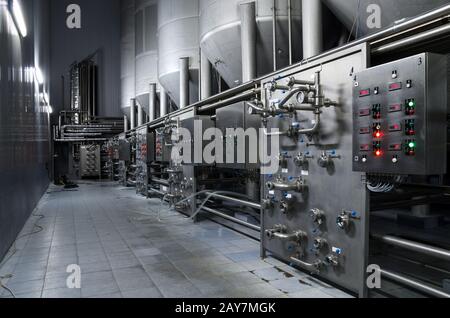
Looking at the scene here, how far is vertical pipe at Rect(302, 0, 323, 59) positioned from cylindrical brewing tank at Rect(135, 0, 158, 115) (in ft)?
24.1

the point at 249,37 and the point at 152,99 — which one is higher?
the point at 152,99

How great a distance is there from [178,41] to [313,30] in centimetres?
456

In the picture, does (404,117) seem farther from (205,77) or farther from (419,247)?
(205,77)

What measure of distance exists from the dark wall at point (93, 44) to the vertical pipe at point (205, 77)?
10.1 meters

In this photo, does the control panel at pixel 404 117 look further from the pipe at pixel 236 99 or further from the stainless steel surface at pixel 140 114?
the stainless steel surface at pixel 140 114

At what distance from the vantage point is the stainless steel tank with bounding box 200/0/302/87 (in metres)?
4.46

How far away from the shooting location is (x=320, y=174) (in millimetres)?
2799

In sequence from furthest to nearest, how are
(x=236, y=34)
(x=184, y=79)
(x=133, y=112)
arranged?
1. (x=133, y=112)
2. (x=184, y=79)
3. (x=236, y=34)

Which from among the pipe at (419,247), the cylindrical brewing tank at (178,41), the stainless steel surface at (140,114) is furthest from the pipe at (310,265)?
the stainless steel surface at (140,114)

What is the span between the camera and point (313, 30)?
138 inches

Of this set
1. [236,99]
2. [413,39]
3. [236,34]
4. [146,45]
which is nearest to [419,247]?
[413,39]

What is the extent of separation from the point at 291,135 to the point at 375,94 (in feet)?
3.08

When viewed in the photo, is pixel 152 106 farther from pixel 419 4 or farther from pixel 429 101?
pixel 429 101

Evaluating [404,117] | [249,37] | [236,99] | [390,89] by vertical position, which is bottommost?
[404,117]
